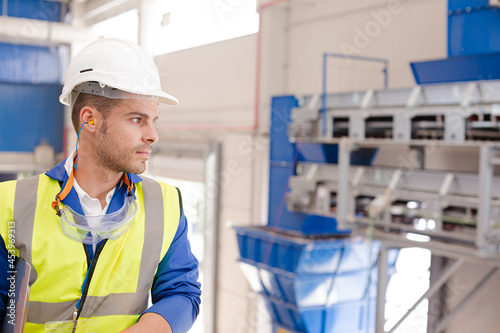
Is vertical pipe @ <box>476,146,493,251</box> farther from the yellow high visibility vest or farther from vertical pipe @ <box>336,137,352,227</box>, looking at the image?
the yellow high visibility vest

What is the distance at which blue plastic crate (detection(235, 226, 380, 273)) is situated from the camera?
4.25 metres

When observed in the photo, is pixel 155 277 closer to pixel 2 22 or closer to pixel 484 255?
pixel 484 255

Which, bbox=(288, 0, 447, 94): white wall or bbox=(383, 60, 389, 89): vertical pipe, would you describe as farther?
bbox=(383, 60, 389, 89): vertical pipe

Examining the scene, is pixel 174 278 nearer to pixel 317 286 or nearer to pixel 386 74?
pixel 317 286

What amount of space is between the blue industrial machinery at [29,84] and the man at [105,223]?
9.04 m

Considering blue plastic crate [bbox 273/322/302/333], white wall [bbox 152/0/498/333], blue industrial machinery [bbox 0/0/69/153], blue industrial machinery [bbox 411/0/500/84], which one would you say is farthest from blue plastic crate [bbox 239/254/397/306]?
blue industrial machinery [bbox 0/0/69/153]

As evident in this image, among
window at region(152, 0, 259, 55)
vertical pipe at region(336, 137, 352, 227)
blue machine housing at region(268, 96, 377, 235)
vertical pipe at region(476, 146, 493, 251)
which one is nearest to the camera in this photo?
vertical pipe at region(476, 146, 493, 251)

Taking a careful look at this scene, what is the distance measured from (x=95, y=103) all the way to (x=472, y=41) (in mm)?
2432

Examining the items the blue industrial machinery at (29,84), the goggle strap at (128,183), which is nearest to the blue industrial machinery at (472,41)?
the goggle strap at (128,183)

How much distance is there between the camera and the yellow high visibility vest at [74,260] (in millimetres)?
1643

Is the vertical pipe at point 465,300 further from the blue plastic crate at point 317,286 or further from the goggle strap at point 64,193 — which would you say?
the goggle strap at point 64,193

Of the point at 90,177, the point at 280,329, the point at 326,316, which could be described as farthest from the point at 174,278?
the point at 280,329

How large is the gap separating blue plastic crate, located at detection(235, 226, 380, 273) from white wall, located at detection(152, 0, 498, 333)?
2.93ft

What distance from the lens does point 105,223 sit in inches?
68.6
